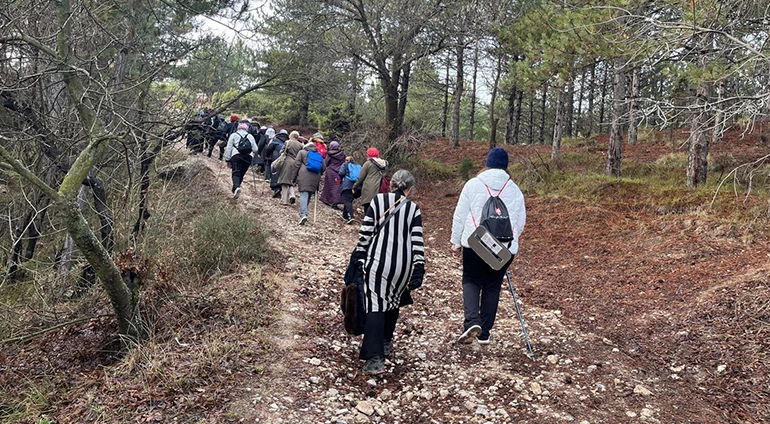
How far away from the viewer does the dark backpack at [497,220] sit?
4641 millimetres

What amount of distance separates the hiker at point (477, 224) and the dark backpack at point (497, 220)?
0.20 ft

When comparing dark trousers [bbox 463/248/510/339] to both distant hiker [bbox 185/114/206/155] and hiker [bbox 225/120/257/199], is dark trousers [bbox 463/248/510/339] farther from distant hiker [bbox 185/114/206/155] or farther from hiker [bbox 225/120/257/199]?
hiker [bbox 225/120/257/199]

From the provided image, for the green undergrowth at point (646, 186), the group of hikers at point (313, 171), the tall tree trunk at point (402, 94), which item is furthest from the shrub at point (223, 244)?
the tall tree trunk at point (402, 94)

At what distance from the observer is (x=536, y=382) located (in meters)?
4.41

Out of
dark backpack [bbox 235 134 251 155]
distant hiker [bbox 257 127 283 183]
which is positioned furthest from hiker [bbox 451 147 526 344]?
distant hiker [bbox 257 127 283 183]

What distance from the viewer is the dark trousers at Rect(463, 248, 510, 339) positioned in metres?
4.80

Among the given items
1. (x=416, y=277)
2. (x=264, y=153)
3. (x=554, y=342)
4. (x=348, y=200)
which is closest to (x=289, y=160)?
(x=348, y=200)

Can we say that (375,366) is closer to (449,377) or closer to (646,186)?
(449,377)

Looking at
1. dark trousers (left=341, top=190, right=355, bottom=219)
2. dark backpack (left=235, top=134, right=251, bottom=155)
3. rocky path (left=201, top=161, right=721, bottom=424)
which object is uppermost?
dark backpack (left=235, top=134, right=251, bottom=155)

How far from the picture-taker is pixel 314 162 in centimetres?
1017

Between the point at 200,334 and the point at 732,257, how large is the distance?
270 inches

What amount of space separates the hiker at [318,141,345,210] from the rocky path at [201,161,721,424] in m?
4.74

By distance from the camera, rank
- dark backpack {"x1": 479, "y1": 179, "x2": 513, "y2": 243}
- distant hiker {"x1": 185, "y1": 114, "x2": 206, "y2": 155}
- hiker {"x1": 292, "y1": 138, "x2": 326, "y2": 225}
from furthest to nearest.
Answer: hiker {"x1": 292, "y1": 138, "x2": 326, "y2": 225} → distant hiker {"x1": 185, "y1": 114, "x2": 206, "y2": 155} → dark backpack {"x1": 479, "y1": 179, "x2": 513, "y2": 243}

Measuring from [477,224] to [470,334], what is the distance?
43.1 inches
